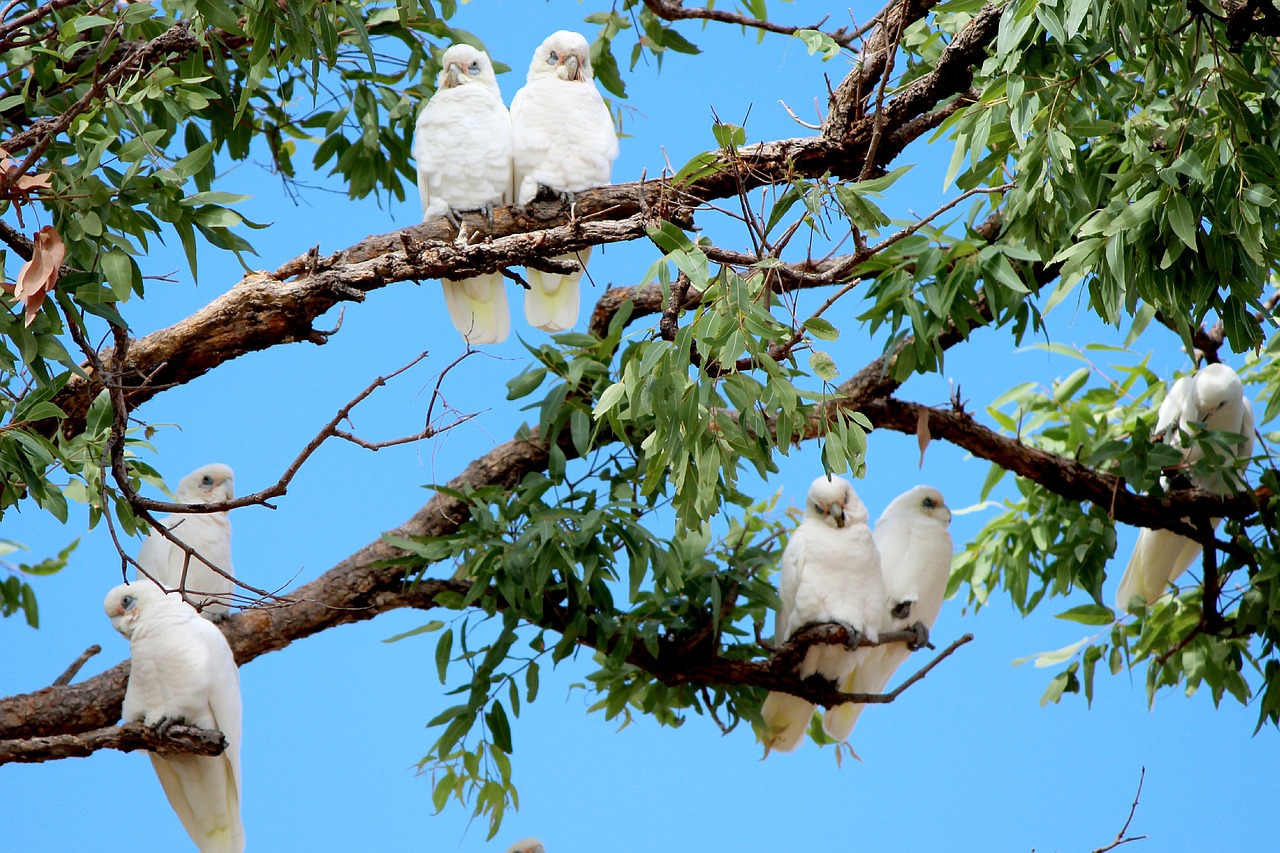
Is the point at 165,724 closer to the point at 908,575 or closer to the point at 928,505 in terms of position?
the point at 908,575

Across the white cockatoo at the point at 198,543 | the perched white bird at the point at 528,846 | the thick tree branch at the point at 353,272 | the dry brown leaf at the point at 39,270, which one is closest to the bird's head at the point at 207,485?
the white cockatoo at the point at 198,543

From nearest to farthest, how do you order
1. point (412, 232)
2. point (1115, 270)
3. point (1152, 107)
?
point (1115, 270), point (1152, 107), point (412, 232)

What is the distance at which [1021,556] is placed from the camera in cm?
346

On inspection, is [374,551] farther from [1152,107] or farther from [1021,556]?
[1152,107]

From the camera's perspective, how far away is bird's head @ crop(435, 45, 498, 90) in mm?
3256

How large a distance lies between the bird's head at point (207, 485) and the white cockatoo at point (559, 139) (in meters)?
0.97

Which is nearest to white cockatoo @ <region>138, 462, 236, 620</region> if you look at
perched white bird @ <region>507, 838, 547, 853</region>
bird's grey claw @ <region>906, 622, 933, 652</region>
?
perched white bird @ <region>507, 838, 547, 853</region>

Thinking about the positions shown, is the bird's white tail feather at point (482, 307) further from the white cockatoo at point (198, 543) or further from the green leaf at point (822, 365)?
the green leaf at point (822, 365)

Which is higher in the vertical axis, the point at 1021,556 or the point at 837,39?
the point at 837,39

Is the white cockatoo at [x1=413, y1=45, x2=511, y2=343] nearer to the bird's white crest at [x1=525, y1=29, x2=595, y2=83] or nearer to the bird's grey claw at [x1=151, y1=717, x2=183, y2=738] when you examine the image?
the bird's white crest at [x1=525, y1=29, x2=595, y2=83]

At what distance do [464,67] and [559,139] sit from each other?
32 cm

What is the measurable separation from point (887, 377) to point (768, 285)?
3.85ft

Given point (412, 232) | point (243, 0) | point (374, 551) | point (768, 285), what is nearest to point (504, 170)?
point (412, 232)

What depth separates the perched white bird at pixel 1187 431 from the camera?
3357 millimetres
